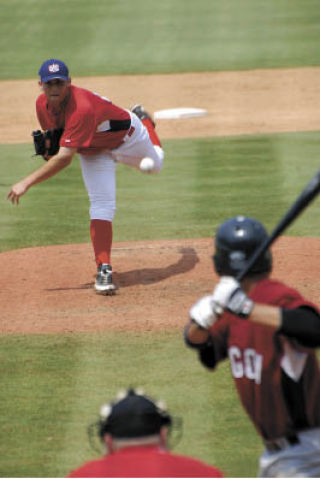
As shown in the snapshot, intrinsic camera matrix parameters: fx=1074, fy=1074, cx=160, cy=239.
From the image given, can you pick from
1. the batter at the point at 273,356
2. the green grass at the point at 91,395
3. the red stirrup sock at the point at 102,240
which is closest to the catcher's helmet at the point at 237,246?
the batter at the point at 273,356

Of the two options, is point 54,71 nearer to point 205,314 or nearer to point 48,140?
point 48,140

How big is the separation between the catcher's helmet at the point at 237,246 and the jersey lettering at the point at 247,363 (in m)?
0.35

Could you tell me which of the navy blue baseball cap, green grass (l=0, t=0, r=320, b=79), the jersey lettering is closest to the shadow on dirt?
the navy blue baseball cap

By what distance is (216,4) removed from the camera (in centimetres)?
2998

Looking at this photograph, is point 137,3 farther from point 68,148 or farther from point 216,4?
point 68,148

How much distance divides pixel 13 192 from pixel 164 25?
19.4 metres

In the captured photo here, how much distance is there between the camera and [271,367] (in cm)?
463

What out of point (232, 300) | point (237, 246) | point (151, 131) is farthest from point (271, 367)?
point (151, 131)

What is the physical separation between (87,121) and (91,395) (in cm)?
299

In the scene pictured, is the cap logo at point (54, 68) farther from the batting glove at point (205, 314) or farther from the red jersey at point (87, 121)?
the batting glove at point (205, 314)

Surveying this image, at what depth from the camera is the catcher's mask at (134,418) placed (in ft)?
12.2

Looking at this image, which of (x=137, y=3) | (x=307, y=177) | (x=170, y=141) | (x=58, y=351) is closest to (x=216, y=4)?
(x=137, y=3)

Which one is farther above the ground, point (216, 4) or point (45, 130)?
point (45, 130)

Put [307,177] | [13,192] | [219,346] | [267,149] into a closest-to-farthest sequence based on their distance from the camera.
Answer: [219,346] → [13,192] → [307,177] → [267,149]
